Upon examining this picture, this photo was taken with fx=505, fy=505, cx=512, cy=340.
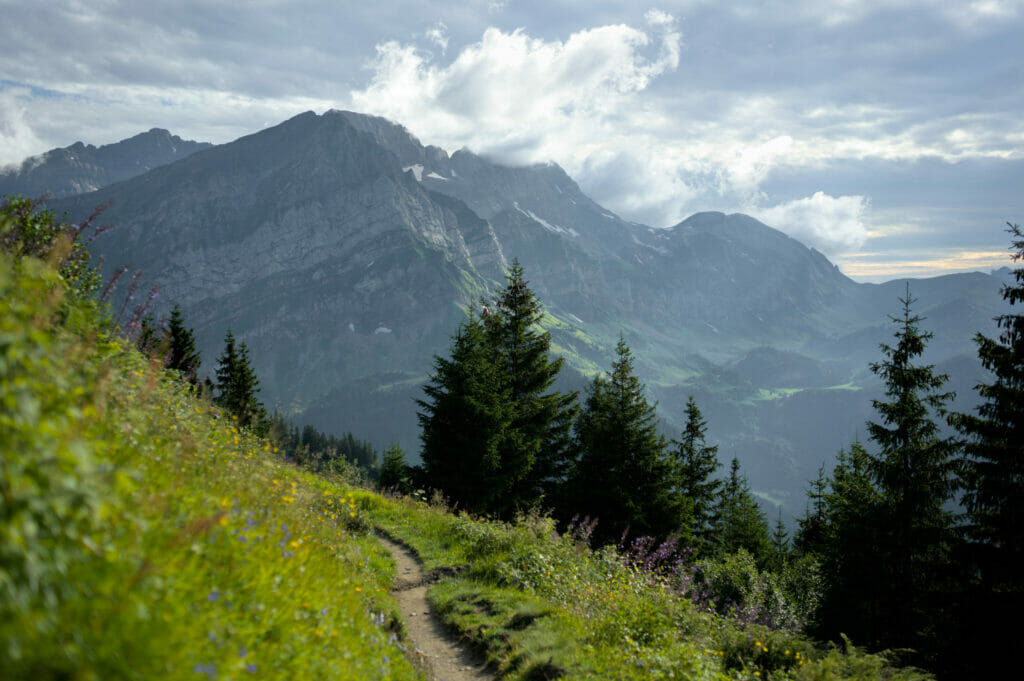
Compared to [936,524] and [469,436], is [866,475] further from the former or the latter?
[469,436]

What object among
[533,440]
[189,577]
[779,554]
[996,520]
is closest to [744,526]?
[779,554]

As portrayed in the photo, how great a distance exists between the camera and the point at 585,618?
28.8 feet

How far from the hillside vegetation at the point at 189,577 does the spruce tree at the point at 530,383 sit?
61.2 feet

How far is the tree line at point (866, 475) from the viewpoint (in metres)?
14.6

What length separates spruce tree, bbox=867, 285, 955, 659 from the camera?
20578mm

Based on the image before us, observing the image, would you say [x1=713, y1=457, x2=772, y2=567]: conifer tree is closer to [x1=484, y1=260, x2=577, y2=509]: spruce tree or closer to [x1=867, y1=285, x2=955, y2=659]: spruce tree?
[x1=484, y1=260, x2=577, y2=509]: spruce tree

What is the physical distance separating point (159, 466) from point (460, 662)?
19.4 ft

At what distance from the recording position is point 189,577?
3.40m

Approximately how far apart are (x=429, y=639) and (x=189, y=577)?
22.1 feet

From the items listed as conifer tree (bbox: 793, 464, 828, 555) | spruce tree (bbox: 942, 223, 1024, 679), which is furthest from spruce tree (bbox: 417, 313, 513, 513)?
conifer tree (bbox: 793, 464, 828, 555)

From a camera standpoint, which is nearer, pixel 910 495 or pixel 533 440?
pixel 910 495

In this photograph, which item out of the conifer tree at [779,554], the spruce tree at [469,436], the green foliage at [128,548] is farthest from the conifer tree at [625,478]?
the conifer tree at [779,554]

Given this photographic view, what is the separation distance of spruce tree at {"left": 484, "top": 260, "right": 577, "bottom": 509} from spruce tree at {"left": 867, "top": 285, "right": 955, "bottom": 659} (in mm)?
15983

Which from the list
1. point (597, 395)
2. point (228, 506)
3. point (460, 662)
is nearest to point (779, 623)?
point (597, 395)
